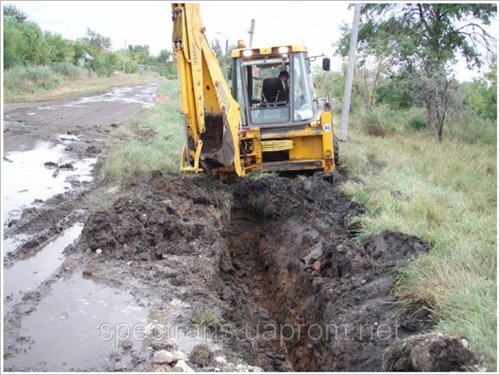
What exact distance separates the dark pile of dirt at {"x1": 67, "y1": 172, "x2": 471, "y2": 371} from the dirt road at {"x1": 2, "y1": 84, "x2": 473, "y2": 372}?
0.02 m

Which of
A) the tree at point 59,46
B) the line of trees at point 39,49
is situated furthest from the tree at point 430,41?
the tree at point 59,46

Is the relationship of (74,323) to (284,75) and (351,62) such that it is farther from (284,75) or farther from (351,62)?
(351,62)

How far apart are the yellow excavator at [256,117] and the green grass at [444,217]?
1.18 m

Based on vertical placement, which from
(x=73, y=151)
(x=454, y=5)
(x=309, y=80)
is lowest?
(x=73, y=151)

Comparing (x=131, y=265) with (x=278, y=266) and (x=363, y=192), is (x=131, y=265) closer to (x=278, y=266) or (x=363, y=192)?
(x=278, y=266)

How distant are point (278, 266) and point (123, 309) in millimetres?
2620

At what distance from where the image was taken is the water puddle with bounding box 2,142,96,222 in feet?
25.9

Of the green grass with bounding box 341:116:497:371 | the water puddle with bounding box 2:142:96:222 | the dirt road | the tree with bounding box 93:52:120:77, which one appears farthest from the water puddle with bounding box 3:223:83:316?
the tree with bounding box 93:52:120:77

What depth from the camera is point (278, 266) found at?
22.1 feet

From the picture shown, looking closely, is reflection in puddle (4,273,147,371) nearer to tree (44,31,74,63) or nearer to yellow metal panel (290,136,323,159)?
yellow metal panel (290,136,323,159)

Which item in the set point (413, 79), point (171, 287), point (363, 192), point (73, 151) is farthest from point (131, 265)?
point (413, 79)

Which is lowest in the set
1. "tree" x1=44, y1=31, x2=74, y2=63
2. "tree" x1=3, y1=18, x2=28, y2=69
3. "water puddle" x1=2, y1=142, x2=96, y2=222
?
"water puddle" x1=2, y1=142, x2=96, y2=222

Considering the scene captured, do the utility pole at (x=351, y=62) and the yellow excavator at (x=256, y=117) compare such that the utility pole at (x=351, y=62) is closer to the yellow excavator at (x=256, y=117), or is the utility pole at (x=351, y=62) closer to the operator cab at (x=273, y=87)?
the yellow excavator at (x=256, y=117)

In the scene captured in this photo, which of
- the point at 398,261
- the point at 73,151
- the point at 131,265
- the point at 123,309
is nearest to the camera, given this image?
the point at 123,309
